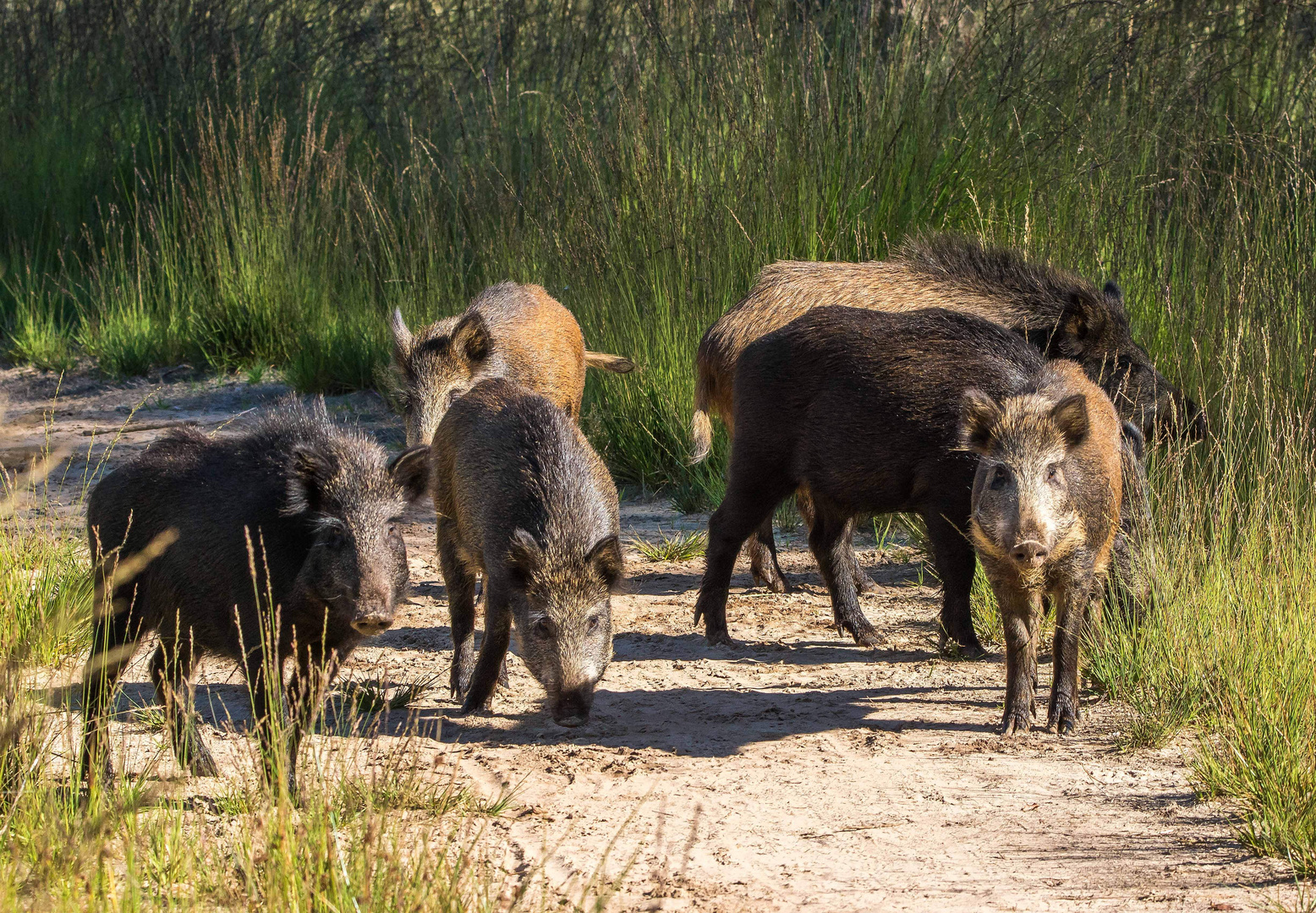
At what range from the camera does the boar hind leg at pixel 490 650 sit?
4.43m

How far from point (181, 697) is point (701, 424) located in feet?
9.61

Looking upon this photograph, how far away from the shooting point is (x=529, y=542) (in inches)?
164

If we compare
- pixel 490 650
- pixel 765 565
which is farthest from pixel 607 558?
pixel 765 565

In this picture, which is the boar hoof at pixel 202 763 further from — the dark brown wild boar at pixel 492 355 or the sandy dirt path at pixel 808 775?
the dark brown wild boar at pixel 492 355

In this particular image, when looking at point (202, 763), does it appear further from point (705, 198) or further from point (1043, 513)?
point (705, 198)

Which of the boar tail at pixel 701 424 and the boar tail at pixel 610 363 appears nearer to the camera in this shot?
the boar tail at pixel 701 424

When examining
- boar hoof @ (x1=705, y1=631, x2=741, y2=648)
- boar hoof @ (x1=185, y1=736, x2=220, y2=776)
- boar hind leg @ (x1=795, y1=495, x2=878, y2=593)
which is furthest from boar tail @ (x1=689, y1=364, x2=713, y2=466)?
boar hoof @ (x1=185, y1=736, x2=220, y2=776)

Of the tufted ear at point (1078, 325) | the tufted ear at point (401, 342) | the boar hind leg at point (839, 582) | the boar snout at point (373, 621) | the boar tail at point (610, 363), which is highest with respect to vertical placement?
the tufted ear at point (1078, 325)

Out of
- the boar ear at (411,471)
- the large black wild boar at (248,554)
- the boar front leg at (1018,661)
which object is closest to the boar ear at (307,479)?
the large black wild boar at (248,554)

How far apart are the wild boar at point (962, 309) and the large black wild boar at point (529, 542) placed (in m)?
1.28

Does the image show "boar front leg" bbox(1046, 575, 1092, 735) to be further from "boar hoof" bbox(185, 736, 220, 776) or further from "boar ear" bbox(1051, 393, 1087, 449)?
"boar hoof" bbox(185, 736, 220, 776)

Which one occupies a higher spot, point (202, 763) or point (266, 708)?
point (266, 708)

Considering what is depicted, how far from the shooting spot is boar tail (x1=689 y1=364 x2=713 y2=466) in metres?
6.04

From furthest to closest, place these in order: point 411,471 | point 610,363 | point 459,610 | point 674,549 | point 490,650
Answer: point 610,363
point 674,549
point 459,610
point 490,650
point 411,471
